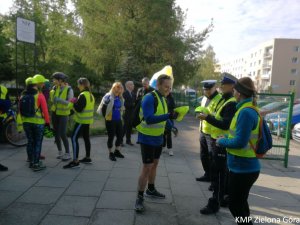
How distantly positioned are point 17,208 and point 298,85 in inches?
3105

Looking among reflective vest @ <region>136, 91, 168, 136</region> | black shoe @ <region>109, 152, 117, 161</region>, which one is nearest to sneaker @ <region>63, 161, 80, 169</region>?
black shoe @ <region>109, 152, 117, 161</region>

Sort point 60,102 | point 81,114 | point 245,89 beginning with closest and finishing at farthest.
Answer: point 245,89, point 81,114, point 60,102

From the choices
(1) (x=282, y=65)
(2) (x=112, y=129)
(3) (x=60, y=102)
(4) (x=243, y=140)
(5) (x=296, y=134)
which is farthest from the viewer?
(1) (x=282, y=65)

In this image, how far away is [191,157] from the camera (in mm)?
7918

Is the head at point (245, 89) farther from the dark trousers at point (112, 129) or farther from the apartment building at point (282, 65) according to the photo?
the apartment building at point (282, 65)

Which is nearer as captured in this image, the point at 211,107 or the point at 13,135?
the point at 211,107

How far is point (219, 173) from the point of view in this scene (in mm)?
4312

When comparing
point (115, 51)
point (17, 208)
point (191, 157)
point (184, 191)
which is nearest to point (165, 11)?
point (115, 51)

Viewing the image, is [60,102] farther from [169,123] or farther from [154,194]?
[154,194]

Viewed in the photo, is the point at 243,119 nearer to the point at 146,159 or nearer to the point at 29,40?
the point at 146,159

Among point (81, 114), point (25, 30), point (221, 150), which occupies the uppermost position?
point (25, 30)

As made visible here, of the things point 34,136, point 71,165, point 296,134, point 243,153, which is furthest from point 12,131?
point 296,134

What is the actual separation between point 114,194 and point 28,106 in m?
2.32

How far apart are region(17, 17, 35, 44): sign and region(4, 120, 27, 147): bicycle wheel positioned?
9.46 ft
